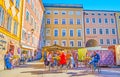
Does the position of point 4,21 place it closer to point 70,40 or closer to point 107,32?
point 70,40

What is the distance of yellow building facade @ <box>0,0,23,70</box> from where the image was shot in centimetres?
1443

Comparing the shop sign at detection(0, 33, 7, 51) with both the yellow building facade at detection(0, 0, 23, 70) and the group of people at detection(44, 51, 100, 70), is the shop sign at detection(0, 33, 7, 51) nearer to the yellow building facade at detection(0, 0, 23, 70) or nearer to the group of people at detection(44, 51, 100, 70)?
the yellow building facade at detection(0, 0, 23, 70)

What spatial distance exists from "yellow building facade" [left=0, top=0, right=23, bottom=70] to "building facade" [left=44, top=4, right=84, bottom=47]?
20978 mm

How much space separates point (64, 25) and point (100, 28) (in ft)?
32.3

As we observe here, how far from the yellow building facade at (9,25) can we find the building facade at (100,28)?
82.3ft

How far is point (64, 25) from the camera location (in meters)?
42.2

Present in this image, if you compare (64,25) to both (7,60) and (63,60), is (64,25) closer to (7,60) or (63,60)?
(7,60)

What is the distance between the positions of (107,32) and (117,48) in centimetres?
2601

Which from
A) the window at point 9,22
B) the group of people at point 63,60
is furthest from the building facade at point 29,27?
the group of people at point 63,60

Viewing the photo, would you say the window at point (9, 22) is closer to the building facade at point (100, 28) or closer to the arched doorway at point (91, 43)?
the building facade at point (100, 28)

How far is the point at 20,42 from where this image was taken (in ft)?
68.4

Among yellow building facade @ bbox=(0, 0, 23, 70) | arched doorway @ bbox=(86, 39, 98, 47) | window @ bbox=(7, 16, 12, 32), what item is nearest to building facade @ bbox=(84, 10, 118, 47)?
arched doorway @ bbox=(86, 39, 98, 47)

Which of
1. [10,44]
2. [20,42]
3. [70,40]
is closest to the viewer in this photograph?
[10,44]

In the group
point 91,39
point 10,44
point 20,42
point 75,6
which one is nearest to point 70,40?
point 91,39
